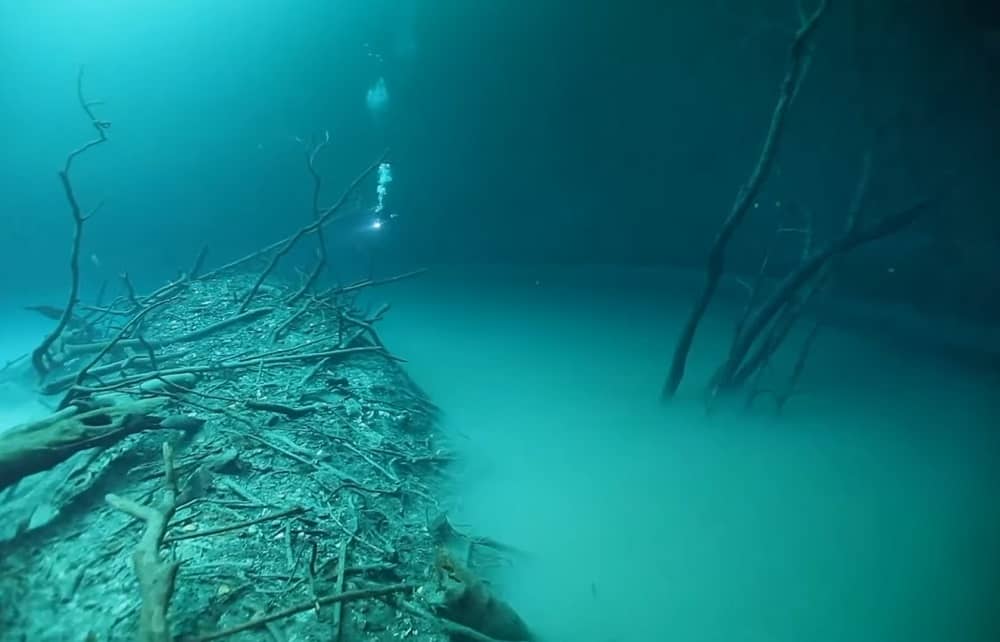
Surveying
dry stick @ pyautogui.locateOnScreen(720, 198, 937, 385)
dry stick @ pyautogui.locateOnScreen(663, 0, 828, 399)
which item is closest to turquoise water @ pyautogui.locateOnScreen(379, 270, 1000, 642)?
dry stick @ pyautogui.locateOnScreen(663, 0, 828, 399)

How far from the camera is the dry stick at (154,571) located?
7.23 feet

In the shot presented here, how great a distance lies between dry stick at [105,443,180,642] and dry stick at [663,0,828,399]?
5.24 metres

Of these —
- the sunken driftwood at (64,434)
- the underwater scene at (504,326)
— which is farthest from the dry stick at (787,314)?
the sunken driftwood at (64,434)

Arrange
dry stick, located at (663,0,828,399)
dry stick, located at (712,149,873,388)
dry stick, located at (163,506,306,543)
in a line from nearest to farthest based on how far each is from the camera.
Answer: dry stick, located at (163,506,306,543), dry stick, located at (663,0,828,399), dry stick, located at (712,149,873,388)

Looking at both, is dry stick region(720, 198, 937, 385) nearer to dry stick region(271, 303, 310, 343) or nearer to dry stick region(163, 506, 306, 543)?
dry stick region(163, 506, 306, 543)

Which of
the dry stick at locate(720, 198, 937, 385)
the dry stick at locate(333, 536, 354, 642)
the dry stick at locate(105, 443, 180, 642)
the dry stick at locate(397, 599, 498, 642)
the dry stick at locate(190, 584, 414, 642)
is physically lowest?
the dry stick at locate(397, 599, 498, 642)

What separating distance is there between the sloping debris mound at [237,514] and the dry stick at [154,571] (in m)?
0.01

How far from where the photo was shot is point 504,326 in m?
9.70

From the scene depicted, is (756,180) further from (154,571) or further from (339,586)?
(154,571)

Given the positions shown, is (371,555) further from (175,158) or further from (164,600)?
(175,158)

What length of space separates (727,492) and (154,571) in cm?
446

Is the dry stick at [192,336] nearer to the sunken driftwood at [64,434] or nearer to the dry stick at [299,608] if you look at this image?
the sunken driftwood at [64,434]

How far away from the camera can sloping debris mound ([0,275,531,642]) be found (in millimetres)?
2760

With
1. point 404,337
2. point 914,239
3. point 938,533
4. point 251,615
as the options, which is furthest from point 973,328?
point 251,615
